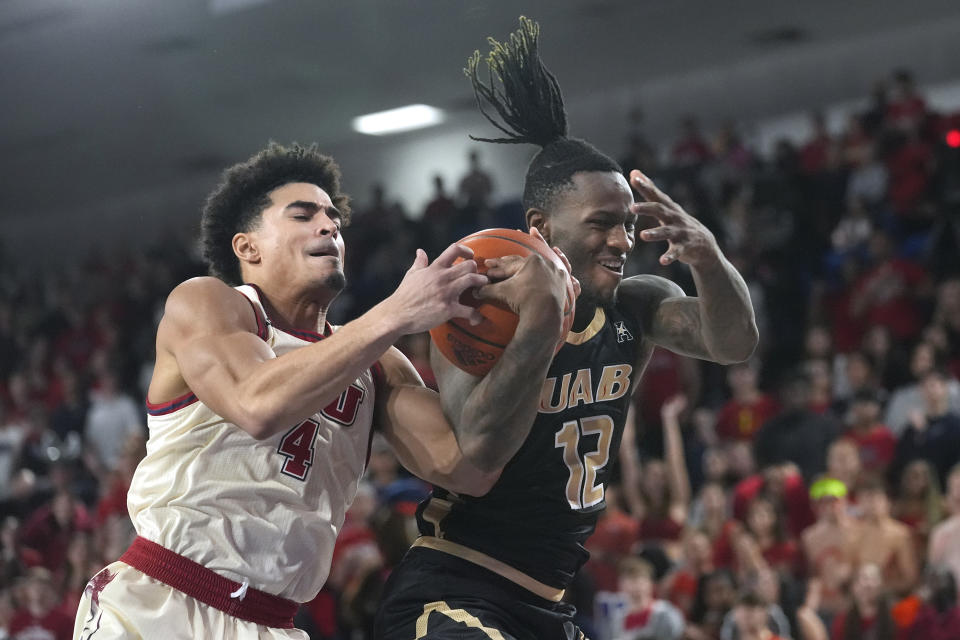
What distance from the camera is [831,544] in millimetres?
7031

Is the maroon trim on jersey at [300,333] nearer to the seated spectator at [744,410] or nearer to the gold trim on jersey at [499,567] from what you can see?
the gold trim on jersey at [499,567]

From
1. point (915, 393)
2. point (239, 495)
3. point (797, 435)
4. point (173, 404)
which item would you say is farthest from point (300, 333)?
point (915, 393)

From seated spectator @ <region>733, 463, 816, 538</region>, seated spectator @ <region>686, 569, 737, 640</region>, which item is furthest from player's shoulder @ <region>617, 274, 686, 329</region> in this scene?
seated spectator @ <region>733, 463, 816, 538</region>

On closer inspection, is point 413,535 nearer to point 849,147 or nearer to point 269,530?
point 269,530

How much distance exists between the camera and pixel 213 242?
3582mm

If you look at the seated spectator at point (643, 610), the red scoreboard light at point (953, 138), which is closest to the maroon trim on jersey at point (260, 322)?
the seated spectator at point (643, 610)

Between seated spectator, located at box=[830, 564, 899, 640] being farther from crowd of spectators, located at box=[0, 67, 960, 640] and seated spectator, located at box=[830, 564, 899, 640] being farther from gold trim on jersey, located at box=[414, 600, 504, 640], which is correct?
gold trim on jersey, located at box=[414, 600, 504, 640]

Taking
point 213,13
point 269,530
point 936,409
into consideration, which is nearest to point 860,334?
point 936,409

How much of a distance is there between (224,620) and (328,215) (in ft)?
3.74

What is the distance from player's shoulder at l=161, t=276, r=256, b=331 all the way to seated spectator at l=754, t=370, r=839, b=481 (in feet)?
18.6

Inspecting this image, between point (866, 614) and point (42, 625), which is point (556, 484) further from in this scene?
point (42, 625)

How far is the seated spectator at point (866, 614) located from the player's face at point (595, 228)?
372 cm

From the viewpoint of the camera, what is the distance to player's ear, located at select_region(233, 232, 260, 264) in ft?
11.1

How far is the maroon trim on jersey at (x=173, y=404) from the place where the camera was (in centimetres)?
310
